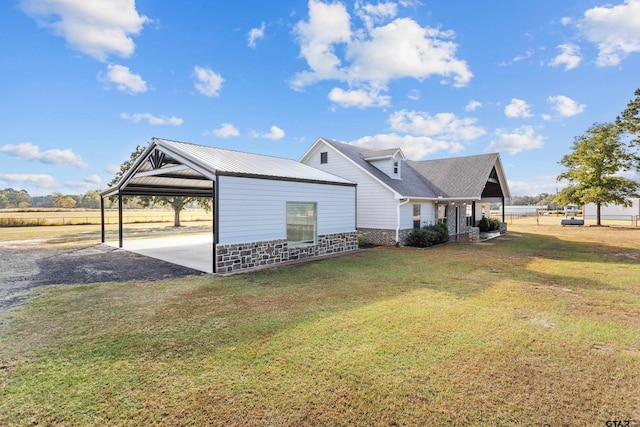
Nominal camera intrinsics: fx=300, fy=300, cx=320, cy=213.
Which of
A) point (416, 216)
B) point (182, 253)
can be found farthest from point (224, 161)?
point (416, 216)

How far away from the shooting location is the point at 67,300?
6.33 meters

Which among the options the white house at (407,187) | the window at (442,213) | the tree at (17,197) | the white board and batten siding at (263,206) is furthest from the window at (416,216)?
the tree at (17,197)

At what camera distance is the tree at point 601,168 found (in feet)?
84.9

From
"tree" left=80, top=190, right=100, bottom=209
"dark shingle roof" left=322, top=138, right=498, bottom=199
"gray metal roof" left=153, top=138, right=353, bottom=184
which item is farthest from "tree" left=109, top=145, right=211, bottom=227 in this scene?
"tree" left=80, top=190, right=100, bottom=209

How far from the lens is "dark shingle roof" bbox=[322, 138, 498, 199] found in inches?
662

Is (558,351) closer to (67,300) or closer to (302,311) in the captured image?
(302,311)

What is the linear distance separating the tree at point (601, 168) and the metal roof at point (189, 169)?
2667 cm

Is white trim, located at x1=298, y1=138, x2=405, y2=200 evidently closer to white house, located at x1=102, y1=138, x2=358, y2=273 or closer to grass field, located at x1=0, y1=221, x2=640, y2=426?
white house, located at x1=102, y1=138, x2=358, y2=273

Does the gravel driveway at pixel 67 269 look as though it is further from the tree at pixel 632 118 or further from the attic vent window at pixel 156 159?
the tree at pixel 632 118

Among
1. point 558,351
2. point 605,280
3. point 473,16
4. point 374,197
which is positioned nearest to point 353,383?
point 558,351

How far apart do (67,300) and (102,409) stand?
15.6 feet

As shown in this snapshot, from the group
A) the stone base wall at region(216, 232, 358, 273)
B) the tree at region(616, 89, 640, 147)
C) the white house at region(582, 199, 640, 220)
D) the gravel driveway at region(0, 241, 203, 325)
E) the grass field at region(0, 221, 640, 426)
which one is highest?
the tree at region(616, 89, 640, 147)

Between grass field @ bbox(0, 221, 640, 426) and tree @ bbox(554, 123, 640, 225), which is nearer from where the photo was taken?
grass field @ bbox(0, 221, 640, 426)

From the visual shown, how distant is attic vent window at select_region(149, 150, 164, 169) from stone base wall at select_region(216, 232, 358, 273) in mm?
4974
